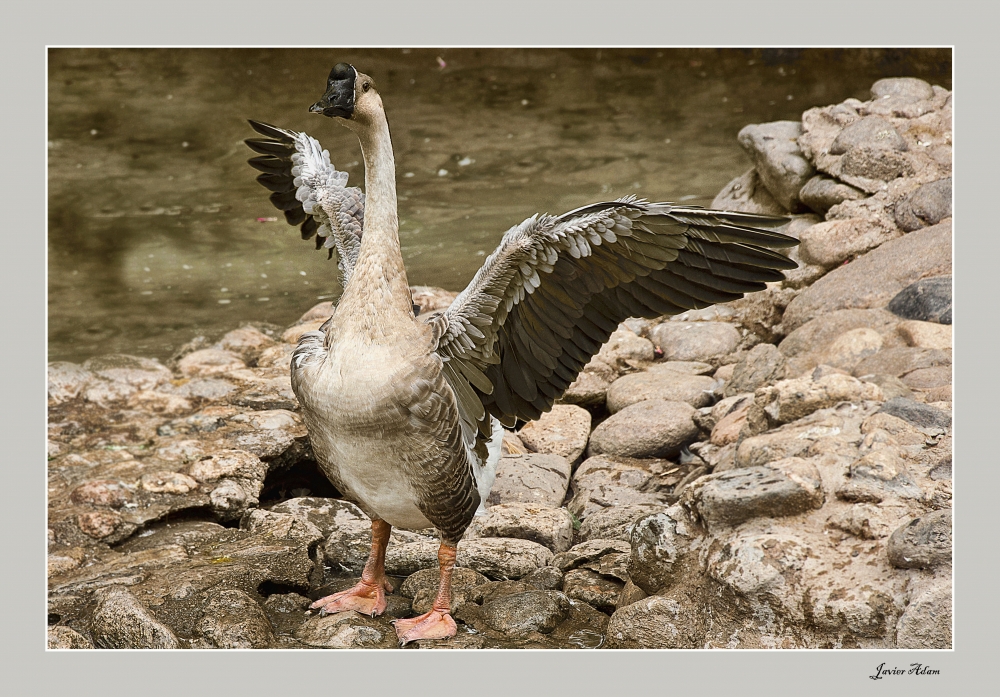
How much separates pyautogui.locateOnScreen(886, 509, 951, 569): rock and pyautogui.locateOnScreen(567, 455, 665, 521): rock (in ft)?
6.65

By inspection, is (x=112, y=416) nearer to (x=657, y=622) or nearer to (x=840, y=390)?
(x=657, y=622)

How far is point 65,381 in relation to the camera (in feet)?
24.1

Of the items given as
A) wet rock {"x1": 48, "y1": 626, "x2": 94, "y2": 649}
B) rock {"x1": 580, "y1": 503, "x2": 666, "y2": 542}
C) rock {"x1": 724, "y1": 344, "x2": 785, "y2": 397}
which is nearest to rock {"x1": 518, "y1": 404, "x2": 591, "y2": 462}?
rock {"x1": 580, "y1": 503, "x2": 666, "y2": 542}

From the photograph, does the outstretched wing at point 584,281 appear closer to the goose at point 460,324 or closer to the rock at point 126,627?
the goose at point 460,324

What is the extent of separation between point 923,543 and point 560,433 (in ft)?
10.4

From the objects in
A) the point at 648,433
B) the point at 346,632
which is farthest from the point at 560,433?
the point at 346,632

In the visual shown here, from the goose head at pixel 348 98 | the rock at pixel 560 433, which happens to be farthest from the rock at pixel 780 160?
the goose head at pixel 348 98

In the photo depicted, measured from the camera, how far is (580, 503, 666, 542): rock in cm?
535

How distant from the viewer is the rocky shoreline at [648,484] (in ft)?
13.0

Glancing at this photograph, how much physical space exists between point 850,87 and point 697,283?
1159 cm

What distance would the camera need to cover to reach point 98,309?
1010 centimetres

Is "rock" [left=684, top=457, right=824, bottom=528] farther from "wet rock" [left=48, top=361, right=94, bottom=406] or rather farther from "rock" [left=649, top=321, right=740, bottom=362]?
"wet rock" [left=48, top=361, right=94, bottom=406]

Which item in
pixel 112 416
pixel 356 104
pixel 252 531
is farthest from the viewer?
pixel 112 416

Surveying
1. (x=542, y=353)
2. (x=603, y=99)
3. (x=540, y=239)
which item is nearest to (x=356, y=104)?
(x=540, y=239)
